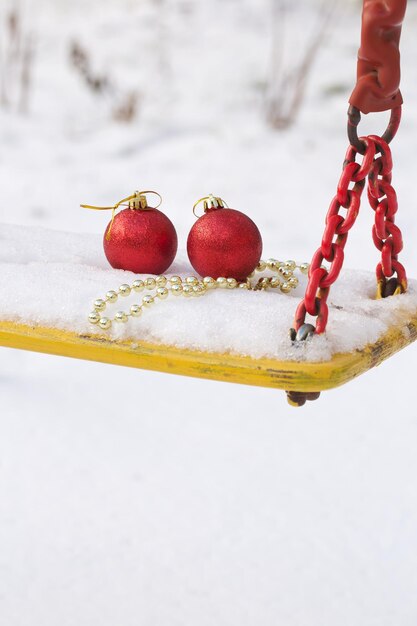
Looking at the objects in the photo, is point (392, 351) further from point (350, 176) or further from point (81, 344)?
point (81, 344)

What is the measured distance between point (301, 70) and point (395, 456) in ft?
6.77

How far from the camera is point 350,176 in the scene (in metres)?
1.01

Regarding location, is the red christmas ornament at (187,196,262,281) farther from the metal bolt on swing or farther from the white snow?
the metal bolt on swing

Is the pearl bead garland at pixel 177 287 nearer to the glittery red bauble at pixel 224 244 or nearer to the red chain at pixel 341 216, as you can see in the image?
the glittery red bauble at pixel 224 244

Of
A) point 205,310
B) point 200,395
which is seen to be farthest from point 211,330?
point 200,395

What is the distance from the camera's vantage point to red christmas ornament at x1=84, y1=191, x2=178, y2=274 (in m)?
1.26

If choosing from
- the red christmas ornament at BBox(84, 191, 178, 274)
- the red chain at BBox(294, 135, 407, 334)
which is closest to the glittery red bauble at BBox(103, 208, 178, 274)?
the red christmas ornament at BBox(84, 191, 178, 274)

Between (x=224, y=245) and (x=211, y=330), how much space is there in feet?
0.63

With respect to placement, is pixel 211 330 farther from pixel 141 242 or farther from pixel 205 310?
pixel 141 242

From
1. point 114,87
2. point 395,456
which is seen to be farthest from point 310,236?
point 114,87

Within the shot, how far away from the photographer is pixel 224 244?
1214 millimetres

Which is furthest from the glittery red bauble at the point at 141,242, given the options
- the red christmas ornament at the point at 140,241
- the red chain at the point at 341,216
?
the red chain at the point at 341,216

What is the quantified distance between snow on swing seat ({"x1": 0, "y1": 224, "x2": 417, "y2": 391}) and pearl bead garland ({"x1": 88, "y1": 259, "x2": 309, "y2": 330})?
0.01 m

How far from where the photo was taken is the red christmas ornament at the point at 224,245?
122 cm
